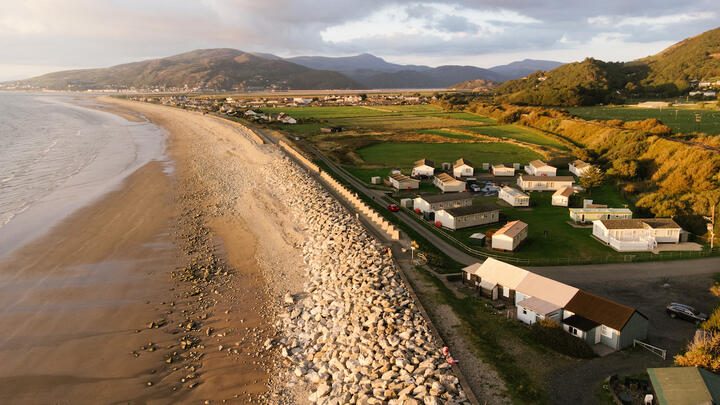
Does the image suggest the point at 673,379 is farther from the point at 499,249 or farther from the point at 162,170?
the point at 162,170

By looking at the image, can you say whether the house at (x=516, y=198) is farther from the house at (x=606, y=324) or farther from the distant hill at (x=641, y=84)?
the distant hill at (x=641, y=84)

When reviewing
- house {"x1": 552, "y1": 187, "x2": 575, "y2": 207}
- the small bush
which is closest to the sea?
the small bush

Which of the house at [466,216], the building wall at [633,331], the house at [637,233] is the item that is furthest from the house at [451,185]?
the building wall at [633,331]

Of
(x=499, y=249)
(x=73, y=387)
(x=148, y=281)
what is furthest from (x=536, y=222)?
(x=73, y=387)

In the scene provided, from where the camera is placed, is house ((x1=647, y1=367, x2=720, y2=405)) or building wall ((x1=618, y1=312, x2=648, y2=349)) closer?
house ((x1=647, y1=367, x2=720, y2=405))

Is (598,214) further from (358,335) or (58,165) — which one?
(58,165)

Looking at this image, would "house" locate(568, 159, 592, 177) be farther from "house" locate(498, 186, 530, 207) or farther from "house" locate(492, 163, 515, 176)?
"house" locate(498, 186, 530, 207)
